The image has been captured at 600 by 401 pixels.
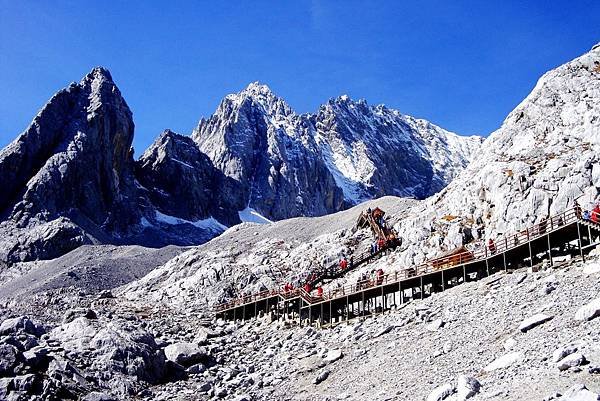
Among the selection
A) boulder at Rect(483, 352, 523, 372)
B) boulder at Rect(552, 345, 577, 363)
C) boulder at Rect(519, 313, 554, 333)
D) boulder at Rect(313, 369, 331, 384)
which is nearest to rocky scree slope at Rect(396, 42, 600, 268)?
boulder at Rect(519, 313, 554, 333)

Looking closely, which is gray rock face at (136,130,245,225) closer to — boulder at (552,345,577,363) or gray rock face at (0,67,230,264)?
gray rock face at (0,67,230,264)

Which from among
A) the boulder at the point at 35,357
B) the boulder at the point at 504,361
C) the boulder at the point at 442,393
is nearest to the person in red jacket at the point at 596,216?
the boulder at the point at 504,361

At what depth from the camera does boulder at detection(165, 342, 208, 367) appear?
34844 millimetres

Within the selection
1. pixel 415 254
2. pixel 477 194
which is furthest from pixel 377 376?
pixel 477 194

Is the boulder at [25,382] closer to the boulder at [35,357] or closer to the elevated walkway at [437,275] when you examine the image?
the boulder at [35,357]

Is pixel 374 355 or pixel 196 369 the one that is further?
pixel 196 369

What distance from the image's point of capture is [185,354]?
3531 cm

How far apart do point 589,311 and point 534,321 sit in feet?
8.07

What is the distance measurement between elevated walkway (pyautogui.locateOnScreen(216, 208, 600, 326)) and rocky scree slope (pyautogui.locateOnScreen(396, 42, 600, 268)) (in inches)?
85.7

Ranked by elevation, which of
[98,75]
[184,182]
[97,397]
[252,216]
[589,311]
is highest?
[98,75]

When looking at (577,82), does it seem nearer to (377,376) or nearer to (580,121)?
(580,121)

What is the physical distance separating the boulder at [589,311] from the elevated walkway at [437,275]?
11678 mm

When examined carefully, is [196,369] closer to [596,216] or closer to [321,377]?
[321,377]

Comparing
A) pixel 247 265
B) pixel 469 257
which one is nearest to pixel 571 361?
pixel 469 257
